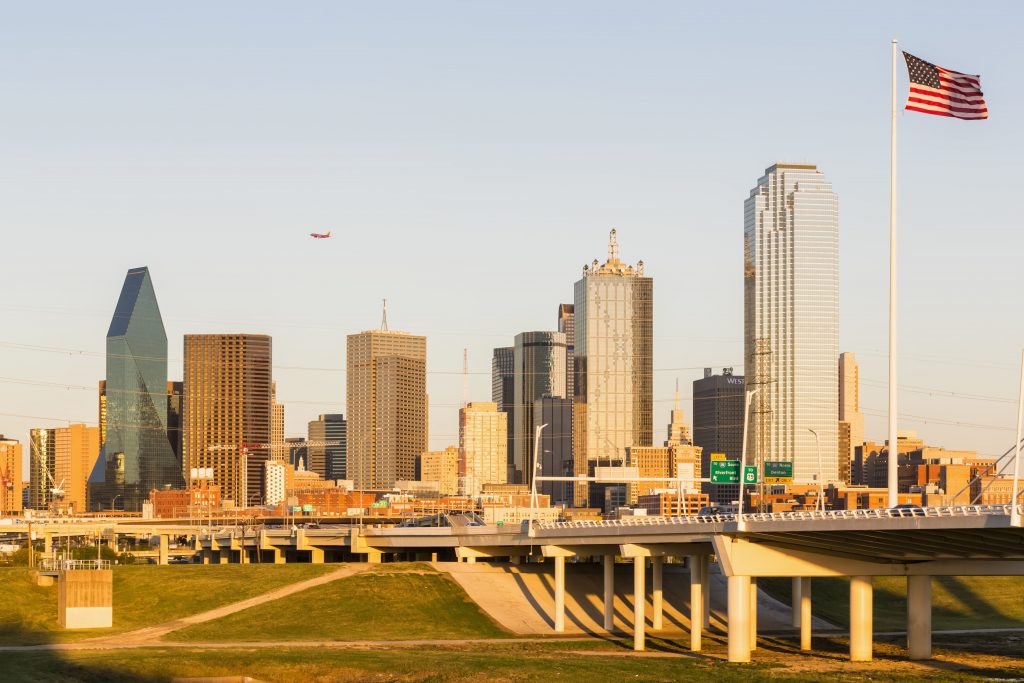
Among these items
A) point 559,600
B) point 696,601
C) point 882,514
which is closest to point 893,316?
point 882,514

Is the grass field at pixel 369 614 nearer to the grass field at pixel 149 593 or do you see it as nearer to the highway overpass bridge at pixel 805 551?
the grass field at pixel 149 593

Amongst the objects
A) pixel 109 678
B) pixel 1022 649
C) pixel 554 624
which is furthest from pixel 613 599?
pixel 109 678

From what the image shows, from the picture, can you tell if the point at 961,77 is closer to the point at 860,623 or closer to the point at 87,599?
the point at 860,623

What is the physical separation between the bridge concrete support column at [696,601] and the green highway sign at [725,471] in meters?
17.7

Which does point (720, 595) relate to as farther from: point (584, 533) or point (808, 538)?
point (808, 538)

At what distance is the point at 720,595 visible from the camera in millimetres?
141125

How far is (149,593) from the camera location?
5310 inches

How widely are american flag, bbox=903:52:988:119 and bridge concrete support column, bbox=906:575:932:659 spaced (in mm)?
35166

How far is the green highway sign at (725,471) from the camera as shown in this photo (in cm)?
13100

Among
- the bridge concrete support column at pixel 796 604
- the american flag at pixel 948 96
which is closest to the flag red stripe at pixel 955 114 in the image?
the american flag at pixel 948 96

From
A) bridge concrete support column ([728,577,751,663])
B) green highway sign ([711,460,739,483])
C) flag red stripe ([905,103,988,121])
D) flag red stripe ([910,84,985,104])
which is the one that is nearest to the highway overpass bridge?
bridge concrete support column ([728,577,751,663])

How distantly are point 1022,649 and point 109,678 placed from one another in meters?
64.5

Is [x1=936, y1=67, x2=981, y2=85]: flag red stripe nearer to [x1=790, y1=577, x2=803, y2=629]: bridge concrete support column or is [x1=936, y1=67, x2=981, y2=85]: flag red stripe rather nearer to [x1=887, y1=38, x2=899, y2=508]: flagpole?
[x1=887, y1=38, x2=899, y2=508]: flagpole

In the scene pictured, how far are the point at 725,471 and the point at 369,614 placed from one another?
33.5 m
